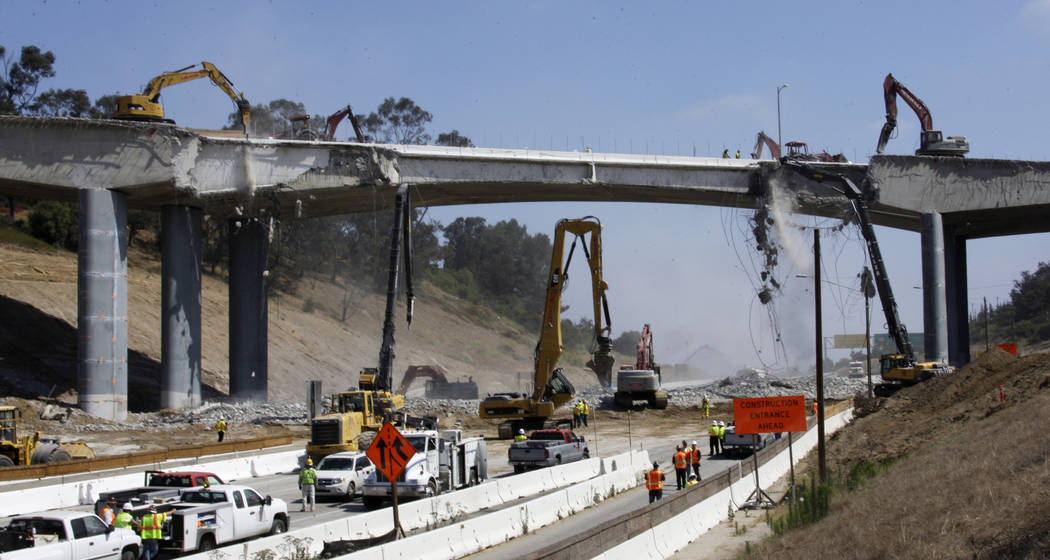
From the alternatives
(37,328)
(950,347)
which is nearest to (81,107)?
(37,328)

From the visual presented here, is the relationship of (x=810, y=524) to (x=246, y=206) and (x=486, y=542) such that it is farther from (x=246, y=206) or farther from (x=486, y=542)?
(x=246, y=206)

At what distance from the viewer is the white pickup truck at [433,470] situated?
24.1 metres

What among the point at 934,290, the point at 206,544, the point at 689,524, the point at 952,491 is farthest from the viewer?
the point at 934,290

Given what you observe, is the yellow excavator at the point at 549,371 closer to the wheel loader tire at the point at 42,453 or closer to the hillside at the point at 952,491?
the hillside at the point at 952,491

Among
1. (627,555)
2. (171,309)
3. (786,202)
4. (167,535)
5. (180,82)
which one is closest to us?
(627,555)

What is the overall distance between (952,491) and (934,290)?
166 feet

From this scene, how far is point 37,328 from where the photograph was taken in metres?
63.6

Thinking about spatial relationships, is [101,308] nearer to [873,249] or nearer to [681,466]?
[681,466]

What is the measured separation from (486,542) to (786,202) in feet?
151

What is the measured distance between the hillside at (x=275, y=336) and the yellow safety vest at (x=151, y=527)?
40937 mm

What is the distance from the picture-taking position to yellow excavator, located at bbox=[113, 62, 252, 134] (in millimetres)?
51438

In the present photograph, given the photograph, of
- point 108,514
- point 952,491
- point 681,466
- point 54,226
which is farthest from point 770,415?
point 54,226

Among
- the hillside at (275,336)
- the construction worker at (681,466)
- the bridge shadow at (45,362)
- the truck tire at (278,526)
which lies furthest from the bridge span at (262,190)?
the construction worker at (681,466)

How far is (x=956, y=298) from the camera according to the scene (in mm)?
76750
